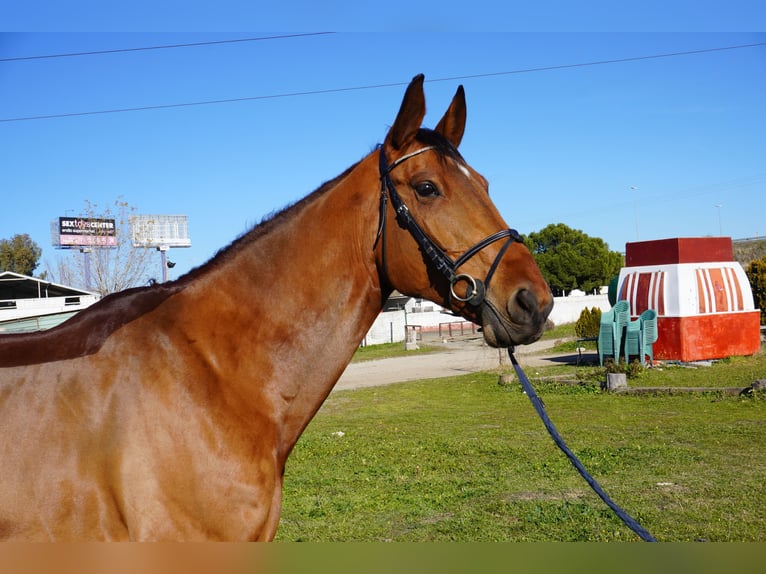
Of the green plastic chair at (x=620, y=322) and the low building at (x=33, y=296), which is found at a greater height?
the low building at (x=33, y=296)

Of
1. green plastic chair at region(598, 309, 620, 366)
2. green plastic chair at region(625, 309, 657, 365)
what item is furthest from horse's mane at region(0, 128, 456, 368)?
green plastic chair at region(625, 309, 657, 365)

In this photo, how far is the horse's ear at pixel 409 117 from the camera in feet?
7.83

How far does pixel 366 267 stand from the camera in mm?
2502

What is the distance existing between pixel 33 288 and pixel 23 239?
16.7 metres

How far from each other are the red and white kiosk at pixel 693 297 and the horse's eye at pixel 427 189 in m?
16.8

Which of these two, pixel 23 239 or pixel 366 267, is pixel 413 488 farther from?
pixel 23 239

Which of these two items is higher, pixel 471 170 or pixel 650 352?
pixel 471 170

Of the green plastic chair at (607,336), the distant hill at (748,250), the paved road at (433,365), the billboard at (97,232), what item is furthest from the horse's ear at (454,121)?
the distant hill at (748,250)

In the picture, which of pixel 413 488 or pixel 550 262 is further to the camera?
pixel 550 262

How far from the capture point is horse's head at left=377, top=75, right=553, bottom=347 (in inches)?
90.1

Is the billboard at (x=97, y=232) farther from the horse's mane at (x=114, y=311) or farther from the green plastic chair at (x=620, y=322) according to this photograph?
the horse's mane at (x=114, y=311)

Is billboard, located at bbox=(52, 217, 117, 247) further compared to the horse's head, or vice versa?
billboard, located at bbox=(52, 217, 117, 247)

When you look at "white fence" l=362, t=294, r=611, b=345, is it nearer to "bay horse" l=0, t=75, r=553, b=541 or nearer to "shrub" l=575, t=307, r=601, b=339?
"shrub" l=575, t=307, r=601, b=339

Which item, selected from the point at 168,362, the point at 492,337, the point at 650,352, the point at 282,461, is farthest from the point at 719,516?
the point at 650,352
